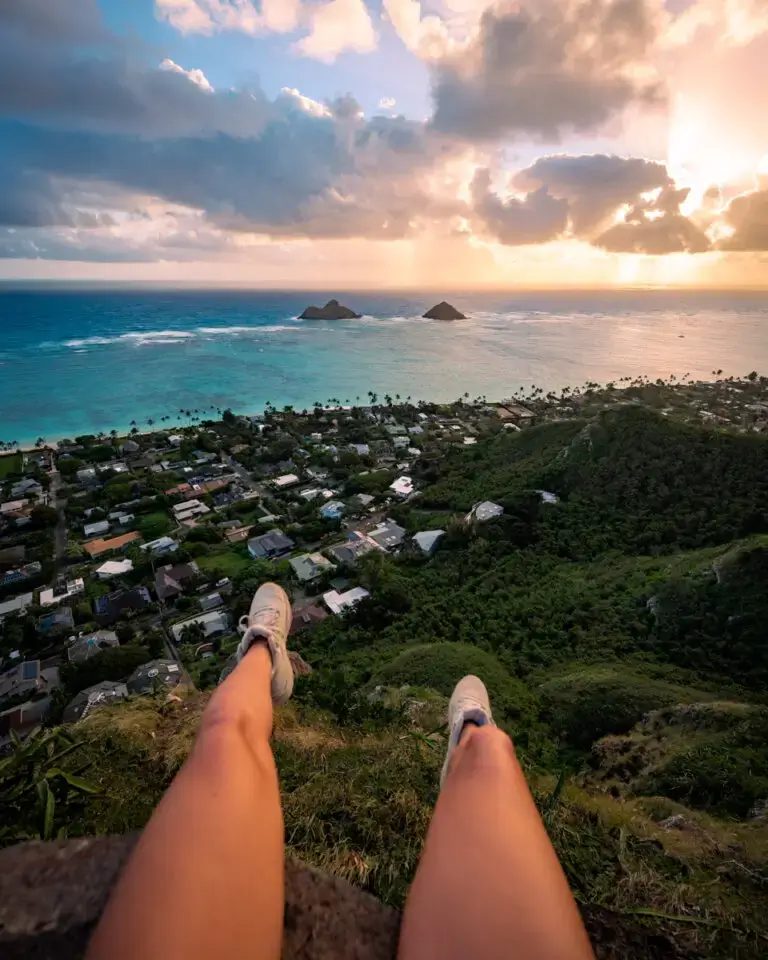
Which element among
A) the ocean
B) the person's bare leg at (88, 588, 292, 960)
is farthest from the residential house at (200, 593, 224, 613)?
the ocean

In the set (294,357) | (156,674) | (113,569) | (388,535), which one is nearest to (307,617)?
(156,674)

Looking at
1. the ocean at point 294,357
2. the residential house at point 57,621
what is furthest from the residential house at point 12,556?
the ocean at point 294,357

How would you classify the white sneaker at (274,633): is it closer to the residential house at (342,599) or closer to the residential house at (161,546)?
the residential house at (342,599)

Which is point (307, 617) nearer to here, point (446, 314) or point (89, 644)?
point (89, 644)

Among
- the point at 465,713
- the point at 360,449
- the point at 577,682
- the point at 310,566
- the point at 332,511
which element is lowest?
the point at 310,566

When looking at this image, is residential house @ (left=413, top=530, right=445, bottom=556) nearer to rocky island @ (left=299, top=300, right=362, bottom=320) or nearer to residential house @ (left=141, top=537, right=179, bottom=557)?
residential house @ (left=141, top=537, right=179, bottom=557)

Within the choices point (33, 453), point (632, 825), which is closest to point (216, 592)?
point (632, 825)

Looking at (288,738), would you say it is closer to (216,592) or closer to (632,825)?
(632,825)
